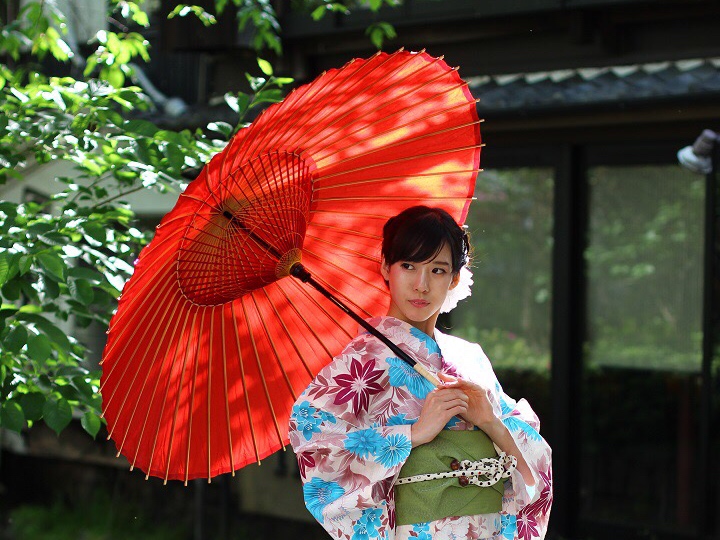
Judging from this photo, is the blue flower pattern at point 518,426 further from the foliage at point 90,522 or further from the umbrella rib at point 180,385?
the foliage at point 90,522

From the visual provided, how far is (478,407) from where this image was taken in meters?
2.73

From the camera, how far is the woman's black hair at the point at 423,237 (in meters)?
2.80

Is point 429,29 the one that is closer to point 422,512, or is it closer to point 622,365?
point 622,365

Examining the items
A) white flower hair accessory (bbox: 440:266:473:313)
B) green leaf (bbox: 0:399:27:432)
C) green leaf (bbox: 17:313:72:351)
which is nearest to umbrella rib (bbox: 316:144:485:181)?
white flower hair accessory (bbox: 440:266:473:313)

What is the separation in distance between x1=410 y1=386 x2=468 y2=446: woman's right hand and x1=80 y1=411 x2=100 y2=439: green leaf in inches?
58.9

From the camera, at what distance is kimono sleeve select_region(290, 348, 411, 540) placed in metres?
2.68

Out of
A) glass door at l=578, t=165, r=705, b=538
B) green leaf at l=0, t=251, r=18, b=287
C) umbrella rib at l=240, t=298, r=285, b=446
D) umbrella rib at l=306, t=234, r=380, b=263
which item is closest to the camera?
umbrella rib at l=240, t=298, r=285, b=446

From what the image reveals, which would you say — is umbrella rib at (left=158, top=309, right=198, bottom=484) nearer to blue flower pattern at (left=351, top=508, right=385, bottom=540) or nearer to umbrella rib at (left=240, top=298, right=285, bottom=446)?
umbrella rib at (left=240, top=298, right=285, bottom=446)

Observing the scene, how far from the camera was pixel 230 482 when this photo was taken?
26.9 ft

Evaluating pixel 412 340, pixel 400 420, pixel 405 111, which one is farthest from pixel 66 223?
pixel 400 420

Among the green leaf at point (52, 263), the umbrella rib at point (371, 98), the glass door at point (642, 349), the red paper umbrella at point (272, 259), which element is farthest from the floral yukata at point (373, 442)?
the glass door at point (642, 349)

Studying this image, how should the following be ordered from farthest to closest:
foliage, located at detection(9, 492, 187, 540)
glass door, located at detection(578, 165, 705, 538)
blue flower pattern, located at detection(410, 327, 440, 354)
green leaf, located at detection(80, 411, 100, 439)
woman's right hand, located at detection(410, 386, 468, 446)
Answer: foliage, located at detection(9, 492, 187, 540), glass door, located at detection(578, 165, 705, 538), green leaf, located at detection(80, 411, 100, 439), blue flower pattern, located at detection(410, 327, 440, 354), woman's right hand, located at detection(410, 386, 468, 446)

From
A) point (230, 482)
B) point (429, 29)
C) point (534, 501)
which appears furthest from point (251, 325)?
point (230, 482)

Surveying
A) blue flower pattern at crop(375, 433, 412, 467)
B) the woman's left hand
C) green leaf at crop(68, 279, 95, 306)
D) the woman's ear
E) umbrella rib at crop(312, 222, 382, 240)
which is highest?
umbrella rib at crop(312, 222, 382, 240)
